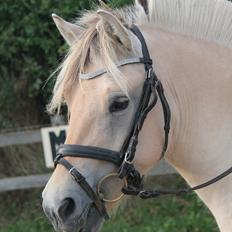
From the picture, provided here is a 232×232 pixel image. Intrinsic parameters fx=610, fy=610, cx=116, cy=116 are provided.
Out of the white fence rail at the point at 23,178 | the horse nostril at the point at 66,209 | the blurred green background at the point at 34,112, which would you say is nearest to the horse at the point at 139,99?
the horse nostril at the point at 66,209

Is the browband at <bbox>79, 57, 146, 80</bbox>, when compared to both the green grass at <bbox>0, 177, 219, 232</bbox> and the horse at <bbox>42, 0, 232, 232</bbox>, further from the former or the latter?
the green grass at <bbox>0, 177, 219, 232</bbox>

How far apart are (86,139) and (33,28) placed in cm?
429

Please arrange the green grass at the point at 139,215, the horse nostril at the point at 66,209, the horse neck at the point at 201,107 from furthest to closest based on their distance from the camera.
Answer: the green grass at the point at 139,215
the horse neck at the point at 201,107
the horse nostril at the point at 66,209

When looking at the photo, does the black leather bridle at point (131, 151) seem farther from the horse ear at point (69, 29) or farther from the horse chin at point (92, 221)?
the horse ear at point (69, 29)

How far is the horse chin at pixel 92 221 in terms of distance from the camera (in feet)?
8.39

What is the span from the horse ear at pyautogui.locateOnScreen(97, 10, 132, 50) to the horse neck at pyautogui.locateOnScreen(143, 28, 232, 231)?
0.44ft

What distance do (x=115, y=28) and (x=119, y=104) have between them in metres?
0.33

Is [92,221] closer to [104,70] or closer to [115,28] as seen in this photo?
[104,70]

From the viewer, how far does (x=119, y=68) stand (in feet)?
8.57

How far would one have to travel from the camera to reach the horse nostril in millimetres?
2461

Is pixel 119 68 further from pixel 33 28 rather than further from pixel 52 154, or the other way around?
pixel 33 28

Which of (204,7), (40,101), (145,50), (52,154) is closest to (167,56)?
(145,50)

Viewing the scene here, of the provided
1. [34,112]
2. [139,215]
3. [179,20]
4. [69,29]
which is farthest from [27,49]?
[179,20]

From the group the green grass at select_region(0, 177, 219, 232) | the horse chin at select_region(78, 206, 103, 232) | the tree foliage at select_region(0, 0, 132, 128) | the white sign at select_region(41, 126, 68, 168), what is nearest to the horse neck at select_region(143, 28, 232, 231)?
the horse chin at select_region(78, 206, 103, 232)
